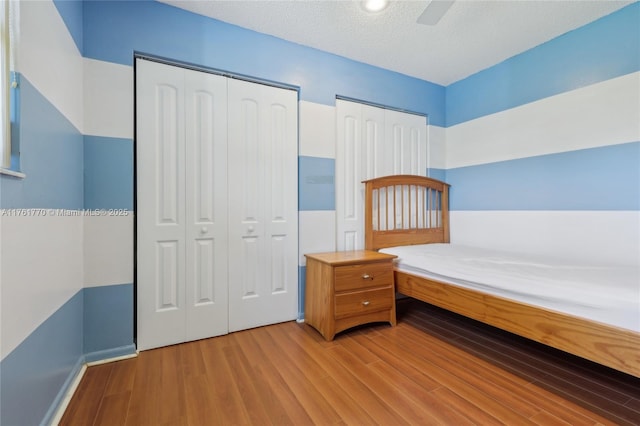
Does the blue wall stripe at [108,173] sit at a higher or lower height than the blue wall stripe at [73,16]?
Result: lower

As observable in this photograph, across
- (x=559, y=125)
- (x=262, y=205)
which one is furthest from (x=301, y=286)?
(x=559, y=125)

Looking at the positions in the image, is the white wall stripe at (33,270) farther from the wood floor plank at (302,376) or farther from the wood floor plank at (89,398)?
the wood floor plank at (302,376)

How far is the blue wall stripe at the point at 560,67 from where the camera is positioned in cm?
192

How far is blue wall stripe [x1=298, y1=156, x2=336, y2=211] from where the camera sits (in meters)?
2.37

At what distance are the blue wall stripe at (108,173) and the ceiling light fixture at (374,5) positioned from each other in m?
1.80

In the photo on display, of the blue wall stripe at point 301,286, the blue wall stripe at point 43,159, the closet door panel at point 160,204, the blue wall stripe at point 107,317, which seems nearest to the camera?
the blue wall stripe at point 43,159

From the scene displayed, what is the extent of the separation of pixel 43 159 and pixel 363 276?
1.95 meters

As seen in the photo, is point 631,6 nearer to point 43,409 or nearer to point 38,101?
point 38,101

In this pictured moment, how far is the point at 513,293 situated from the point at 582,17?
85.1 inches

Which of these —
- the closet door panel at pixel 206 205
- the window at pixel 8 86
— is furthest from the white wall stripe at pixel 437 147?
the window at pixel 8 86

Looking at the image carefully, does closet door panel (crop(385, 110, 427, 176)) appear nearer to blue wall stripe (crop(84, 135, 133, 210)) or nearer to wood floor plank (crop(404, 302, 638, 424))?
wood floor plank (crop(404, 302, 638, 424))

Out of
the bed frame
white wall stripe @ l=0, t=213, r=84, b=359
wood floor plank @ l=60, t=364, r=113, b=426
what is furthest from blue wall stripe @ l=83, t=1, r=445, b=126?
wood floor plank @ l=60, t=364, r=113, b=426

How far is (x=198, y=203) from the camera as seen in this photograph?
1994 mm

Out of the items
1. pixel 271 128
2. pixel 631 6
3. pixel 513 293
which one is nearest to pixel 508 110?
pixel 631 6
